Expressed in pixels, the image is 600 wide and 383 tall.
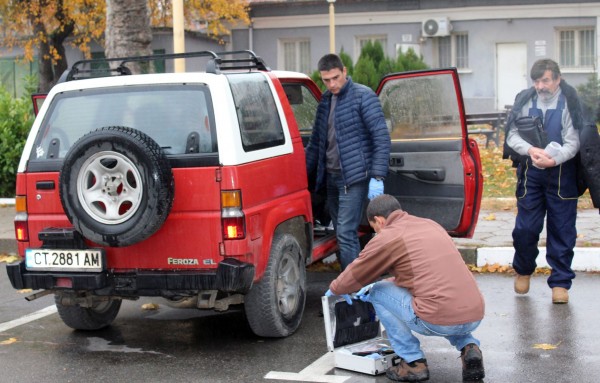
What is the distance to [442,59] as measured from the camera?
2969 cm

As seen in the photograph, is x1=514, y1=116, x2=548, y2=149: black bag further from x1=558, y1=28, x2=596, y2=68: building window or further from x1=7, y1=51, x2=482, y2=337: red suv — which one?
x1=558, y1=28, x2=596, y2=68: building window

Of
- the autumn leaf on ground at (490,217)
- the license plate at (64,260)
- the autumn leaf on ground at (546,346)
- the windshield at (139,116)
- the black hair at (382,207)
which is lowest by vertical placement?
the autumn leaf on ground at (546,346)

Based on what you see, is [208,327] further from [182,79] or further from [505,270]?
[505,270]

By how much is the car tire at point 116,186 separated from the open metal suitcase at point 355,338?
1.20m

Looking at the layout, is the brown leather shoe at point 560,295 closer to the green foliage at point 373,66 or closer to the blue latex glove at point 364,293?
the blue latex glove at point 364,293

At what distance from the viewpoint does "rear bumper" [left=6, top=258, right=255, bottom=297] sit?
585 cm

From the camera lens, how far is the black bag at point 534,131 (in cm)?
730

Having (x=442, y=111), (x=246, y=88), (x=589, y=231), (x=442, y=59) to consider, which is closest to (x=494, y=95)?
(x=442, y=59)

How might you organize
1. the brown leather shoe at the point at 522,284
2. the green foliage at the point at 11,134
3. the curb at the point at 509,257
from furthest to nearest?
the green foliage at the point at 11,134 → the curb at the point at 509,257 → the brown leather shoe at the point at 522,284

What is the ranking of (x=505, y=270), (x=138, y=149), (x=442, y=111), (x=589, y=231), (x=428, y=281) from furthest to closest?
(x=589, y=231), (x=505, y=270), (x=442, y=111), (x=138, y=149), (x=428, y=281)

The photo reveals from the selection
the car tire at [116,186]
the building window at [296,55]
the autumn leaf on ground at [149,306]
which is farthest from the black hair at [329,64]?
the building window at [296,55]

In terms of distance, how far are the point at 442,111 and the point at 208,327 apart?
2.72 metres

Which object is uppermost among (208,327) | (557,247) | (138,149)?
(138,149)

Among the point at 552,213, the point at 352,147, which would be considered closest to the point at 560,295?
the point at 552,213
